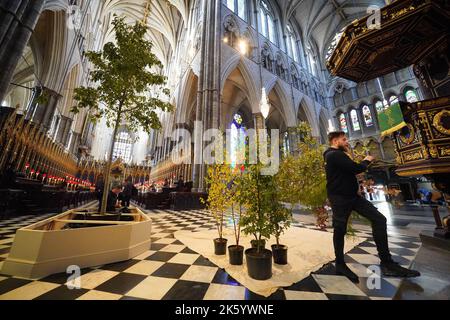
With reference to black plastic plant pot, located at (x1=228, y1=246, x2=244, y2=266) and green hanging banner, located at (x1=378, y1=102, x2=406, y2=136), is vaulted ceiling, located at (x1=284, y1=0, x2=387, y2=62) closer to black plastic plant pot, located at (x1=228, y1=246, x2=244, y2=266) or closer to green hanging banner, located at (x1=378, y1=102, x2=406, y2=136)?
green hanging banner, located at (x1=378, y1=102, x2=406, y2=136)

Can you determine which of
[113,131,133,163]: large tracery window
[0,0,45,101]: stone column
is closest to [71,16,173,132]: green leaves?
[0,0,45,101]: stone column

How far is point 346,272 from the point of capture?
1.81 metres

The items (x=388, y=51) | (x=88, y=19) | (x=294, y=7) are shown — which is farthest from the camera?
(x=294, y=7)

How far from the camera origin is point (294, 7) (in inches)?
736

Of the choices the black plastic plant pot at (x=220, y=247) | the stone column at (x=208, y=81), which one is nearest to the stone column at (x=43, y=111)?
the stone column at (x=208, y=81)

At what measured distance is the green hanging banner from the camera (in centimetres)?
285

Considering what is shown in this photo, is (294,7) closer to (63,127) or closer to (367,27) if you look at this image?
(367,27)

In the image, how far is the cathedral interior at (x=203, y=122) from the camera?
1800 mm

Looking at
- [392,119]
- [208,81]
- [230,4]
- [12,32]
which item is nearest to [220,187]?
[392,119]

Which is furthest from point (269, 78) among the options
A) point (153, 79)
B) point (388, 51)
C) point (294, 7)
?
point (153, 79)

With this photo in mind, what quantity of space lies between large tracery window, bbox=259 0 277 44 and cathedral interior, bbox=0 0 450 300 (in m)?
0.16

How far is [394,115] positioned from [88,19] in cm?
2005

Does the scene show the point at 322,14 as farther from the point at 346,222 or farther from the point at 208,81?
the point at 346,222

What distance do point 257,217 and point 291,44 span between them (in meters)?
22.9
